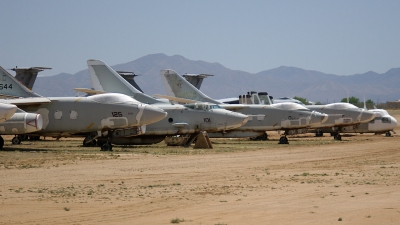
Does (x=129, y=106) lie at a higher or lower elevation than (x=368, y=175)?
higher

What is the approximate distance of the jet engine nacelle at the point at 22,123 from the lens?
2711 centimetres

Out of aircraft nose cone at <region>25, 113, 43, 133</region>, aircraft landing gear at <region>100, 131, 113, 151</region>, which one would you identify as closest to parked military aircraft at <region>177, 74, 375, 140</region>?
aircraft landing gear at <region>100, 131, 113, 151</region>

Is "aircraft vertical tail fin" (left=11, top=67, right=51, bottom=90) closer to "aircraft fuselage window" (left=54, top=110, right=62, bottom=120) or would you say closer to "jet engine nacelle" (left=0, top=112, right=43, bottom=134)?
"aircraft fuselage window" (left=54, top=110, right=62, bottom=120)

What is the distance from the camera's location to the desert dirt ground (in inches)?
442

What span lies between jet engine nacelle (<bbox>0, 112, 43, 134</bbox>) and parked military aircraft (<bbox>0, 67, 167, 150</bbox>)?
194 centimetres

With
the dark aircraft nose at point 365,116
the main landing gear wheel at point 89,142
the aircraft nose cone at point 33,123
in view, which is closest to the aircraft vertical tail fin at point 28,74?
the main landing gear wheel at point 89,142

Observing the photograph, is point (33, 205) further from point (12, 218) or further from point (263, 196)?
point (263, 196)

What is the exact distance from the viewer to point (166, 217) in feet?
36.8

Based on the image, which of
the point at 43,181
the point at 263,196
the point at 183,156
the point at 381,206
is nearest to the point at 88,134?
the point at 183,156

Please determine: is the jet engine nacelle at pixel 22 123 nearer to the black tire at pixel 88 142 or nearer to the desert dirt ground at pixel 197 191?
the black tire at pixel 88 142

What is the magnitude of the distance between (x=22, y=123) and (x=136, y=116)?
4.84 m

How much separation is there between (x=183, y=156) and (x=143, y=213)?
550 inches

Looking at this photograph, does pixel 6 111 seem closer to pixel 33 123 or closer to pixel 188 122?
pixel 33 123

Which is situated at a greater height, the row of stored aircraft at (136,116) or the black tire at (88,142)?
the row of stored aircraft at (136,116)
